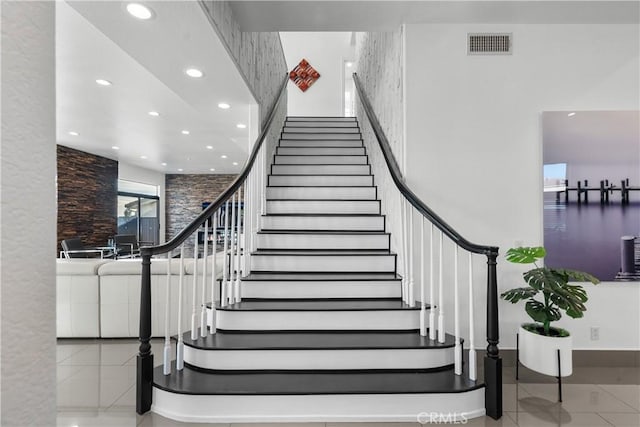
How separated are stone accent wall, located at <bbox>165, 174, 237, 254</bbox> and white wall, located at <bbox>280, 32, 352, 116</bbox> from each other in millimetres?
4949

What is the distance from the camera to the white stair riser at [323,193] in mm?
4230

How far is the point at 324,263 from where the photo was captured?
10.8ft

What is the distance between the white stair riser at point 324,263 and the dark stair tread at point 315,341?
74cm

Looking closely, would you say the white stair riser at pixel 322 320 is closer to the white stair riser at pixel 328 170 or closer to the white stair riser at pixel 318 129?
the white stair riser at pixel 328 170

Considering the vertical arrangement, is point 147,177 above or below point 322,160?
above

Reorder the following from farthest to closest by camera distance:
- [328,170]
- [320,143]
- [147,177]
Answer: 1. [147,177]
2. [320,143]
3. [328,170]

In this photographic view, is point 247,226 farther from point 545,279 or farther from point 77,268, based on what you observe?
point 545,279

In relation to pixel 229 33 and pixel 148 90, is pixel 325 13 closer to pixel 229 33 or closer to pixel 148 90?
pixel 229 33

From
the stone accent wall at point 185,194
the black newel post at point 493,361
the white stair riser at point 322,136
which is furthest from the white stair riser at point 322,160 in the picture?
the stone accent wall at point 185,194

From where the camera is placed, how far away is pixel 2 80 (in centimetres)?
47

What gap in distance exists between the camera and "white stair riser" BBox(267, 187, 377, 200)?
13.9 feet

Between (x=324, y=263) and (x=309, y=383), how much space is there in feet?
4.01

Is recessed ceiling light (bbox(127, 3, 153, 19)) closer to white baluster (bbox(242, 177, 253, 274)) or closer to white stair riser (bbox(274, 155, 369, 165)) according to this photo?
white baluster (bbox(242, 177, 253, 274))

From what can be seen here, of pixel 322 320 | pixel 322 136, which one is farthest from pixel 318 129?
pixel 322 320
